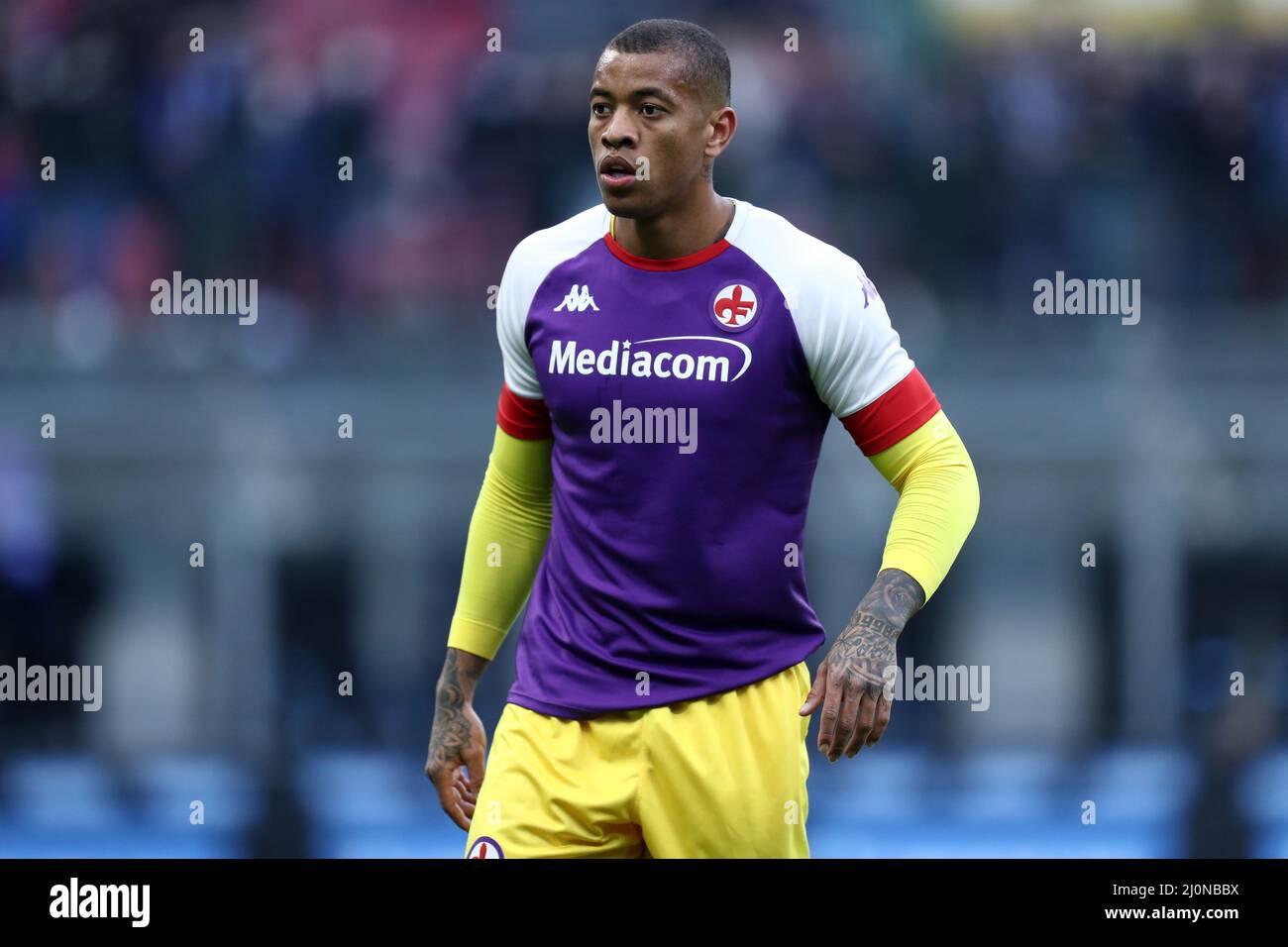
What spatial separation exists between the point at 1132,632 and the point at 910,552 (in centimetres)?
430

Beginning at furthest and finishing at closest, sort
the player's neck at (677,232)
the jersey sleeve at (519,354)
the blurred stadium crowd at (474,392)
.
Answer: the blurred stadium crowd at (474,392) → the jersey sleeve at (519,354) → the player's neck at (677,232)

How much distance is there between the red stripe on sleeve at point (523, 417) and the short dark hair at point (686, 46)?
2.24 ft

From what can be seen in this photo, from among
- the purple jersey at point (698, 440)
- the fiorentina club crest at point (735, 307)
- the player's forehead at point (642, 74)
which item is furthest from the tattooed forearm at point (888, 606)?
the player's forehead at point (642, 74)

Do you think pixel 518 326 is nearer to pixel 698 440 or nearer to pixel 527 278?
pixel 527 278

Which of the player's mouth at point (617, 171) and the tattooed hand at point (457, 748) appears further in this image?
the tattooed hand at point (457, 748)

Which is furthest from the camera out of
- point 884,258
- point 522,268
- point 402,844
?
point 884,258

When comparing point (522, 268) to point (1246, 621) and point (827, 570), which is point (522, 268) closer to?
point (827, 570)

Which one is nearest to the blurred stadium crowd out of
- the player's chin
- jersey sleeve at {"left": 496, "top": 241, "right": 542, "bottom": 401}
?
jersey sleeve at {"left": 496, "top": 241, "right": 542, "bottom": 401}

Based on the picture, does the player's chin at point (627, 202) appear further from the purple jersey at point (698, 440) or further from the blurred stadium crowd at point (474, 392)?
the blurred stadium crowd at point (474, 392)

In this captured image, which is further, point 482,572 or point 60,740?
point 60,740

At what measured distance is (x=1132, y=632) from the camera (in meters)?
7.29

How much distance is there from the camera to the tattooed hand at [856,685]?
3008mm
